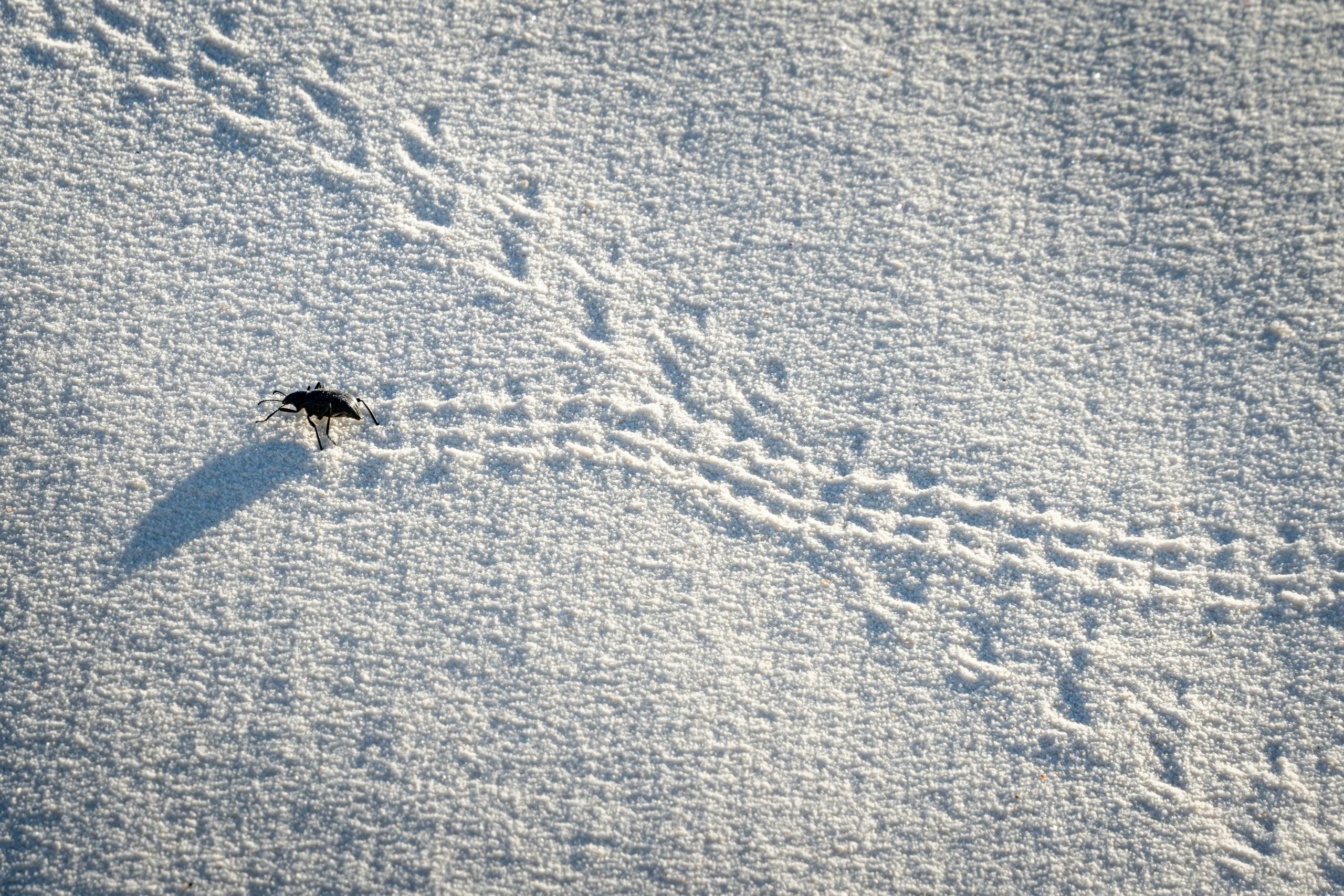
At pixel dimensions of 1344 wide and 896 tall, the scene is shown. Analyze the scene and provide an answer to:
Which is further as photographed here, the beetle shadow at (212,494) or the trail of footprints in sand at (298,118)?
the trail of footprints in sand at (298,118)

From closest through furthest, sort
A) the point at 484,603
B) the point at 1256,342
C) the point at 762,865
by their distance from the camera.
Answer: the point at 762,865 < the point at 484,603 < the point at 1256,342

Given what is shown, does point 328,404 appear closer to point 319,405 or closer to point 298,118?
point 319,405

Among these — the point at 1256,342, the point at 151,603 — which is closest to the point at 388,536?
the point at 151,603

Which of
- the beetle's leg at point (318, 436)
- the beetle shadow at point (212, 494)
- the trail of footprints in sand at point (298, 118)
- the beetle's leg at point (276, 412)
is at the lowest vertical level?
the beetle shadow at point (212, 494)

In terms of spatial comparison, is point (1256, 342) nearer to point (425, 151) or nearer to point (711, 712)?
point (711, 712)

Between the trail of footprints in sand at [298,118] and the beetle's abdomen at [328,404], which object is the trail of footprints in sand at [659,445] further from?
the beetle's abdomen at [328,404]

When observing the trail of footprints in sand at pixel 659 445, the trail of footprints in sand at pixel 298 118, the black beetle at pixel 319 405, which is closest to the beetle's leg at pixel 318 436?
the black beetle at pixel 319 405

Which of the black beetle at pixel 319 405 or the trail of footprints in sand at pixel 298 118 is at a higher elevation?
the trail of footprints in sand at pixel 298 118
